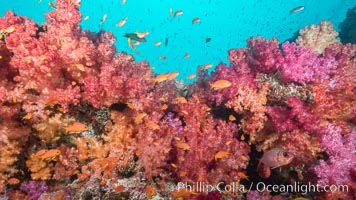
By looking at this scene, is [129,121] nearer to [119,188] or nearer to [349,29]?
[119,188]

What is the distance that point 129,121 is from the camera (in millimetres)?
4566

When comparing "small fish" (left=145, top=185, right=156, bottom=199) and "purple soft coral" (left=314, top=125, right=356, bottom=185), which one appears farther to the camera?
"purple soft coral" (left=314, top=125, right=356, bottom=185)

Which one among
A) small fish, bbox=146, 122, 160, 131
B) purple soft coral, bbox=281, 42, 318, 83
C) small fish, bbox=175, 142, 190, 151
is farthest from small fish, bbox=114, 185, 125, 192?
purple soft coral, bbox=281, 42, 318, 83

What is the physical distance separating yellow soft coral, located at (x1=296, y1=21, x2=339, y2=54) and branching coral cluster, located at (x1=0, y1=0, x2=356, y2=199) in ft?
6.12

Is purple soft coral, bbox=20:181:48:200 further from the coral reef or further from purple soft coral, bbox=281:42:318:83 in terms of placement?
the coral reef

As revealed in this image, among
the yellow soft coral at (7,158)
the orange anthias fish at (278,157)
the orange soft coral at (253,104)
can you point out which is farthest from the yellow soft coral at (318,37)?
the yellow soft coral at (7,158)

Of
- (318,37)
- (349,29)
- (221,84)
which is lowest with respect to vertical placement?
(221,84)

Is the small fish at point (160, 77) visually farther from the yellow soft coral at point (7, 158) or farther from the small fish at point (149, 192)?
the yellow soft coral at point (7, 158)

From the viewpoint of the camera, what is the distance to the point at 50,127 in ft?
14.2

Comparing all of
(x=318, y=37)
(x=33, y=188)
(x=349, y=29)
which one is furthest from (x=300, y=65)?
(x=349, y=29)

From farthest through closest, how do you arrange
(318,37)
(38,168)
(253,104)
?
1. (318,37)
2. (253,104)
3. (38,168)

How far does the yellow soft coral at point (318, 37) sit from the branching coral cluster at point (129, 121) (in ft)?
6.12

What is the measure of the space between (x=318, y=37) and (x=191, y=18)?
443 feet

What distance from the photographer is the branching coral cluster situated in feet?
13.2
